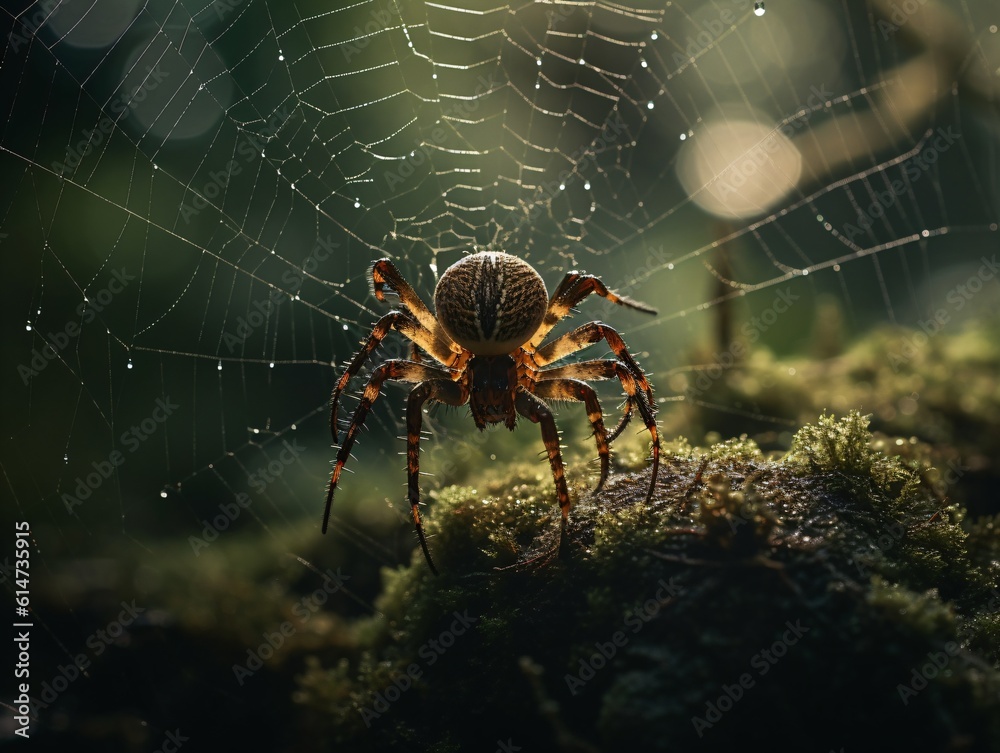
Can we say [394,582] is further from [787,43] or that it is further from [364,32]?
[787,43]

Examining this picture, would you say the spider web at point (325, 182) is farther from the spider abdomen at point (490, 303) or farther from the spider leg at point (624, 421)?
the spider leg at point (624, 421)

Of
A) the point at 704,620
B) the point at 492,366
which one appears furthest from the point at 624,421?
the point at 704,620

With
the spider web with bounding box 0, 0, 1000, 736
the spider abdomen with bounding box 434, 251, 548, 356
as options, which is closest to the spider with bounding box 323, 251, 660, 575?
the spider abdomen with bounding box 434, 251, 548, 356

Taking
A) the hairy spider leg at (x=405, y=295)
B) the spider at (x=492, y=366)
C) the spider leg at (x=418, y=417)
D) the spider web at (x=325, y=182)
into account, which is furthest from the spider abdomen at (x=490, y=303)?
the spider web at (x=325, y=182)

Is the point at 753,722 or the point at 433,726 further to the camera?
the point at 433,726

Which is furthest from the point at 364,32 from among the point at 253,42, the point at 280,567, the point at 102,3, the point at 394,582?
the point at 394,582

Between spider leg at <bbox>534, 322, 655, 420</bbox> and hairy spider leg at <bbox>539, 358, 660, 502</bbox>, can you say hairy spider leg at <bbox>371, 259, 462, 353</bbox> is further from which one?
hairy spider leg at <bbox>539, 358, 660, 502</bbox>
